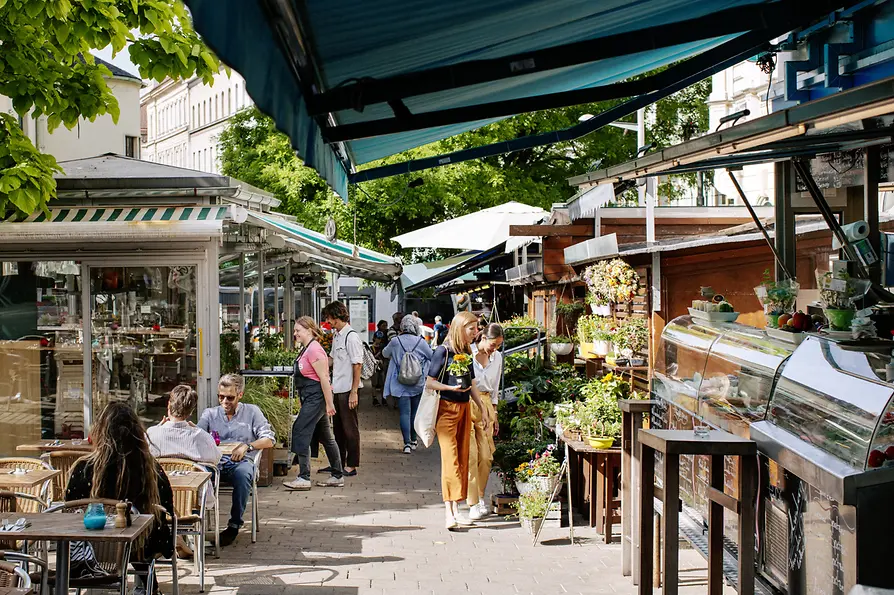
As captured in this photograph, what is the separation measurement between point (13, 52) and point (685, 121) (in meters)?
25.6

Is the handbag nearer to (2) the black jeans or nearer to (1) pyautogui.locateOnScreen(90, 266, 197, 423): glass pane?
(2) the black jeans

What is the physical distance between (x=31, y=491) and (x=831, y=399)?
553 centimetres

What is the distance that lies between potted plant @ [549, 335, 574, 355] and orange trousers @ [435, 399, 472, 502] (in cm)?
465

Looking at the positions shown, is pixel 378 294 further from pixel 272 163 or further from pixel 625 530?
pixel 625 530

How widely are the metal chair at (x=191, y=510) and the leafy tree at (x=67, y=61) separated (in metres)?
2.80

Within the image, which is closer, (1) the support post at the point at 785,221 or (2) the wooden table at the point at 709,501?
(2) the wooden table at the point at 709,501

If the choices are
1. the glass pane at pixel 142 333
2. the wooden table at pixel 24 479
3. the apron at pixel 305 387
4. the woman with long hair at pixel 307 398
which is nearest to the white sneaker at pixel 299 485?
the woman with long hair at pixel 307 398

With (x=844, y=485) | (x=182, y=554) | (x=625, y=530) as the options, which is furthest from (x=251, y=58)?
(x=182, y=554)

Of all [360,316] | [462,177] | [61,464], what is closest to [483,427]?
[61,464]

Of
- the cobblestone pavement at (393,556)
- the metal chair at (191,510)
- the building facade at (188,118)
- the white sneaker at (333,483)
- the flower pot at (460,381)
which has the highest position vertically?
the building facade at (188,118)

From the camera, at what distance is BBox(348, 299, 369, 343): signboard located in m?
37.0

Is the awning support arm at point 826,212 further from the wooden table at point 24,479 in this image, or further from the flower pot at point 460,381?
the wooden table at point 24,479

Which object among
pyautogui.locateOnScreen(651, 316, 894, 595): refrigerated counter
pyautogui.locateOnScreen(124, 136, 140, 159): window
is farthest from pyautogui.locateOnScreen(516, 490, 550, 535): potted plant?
pyautogui.locateOnScreen(124, 136, 140, 159): window

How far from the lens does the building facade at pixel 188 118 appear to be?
226 ft
